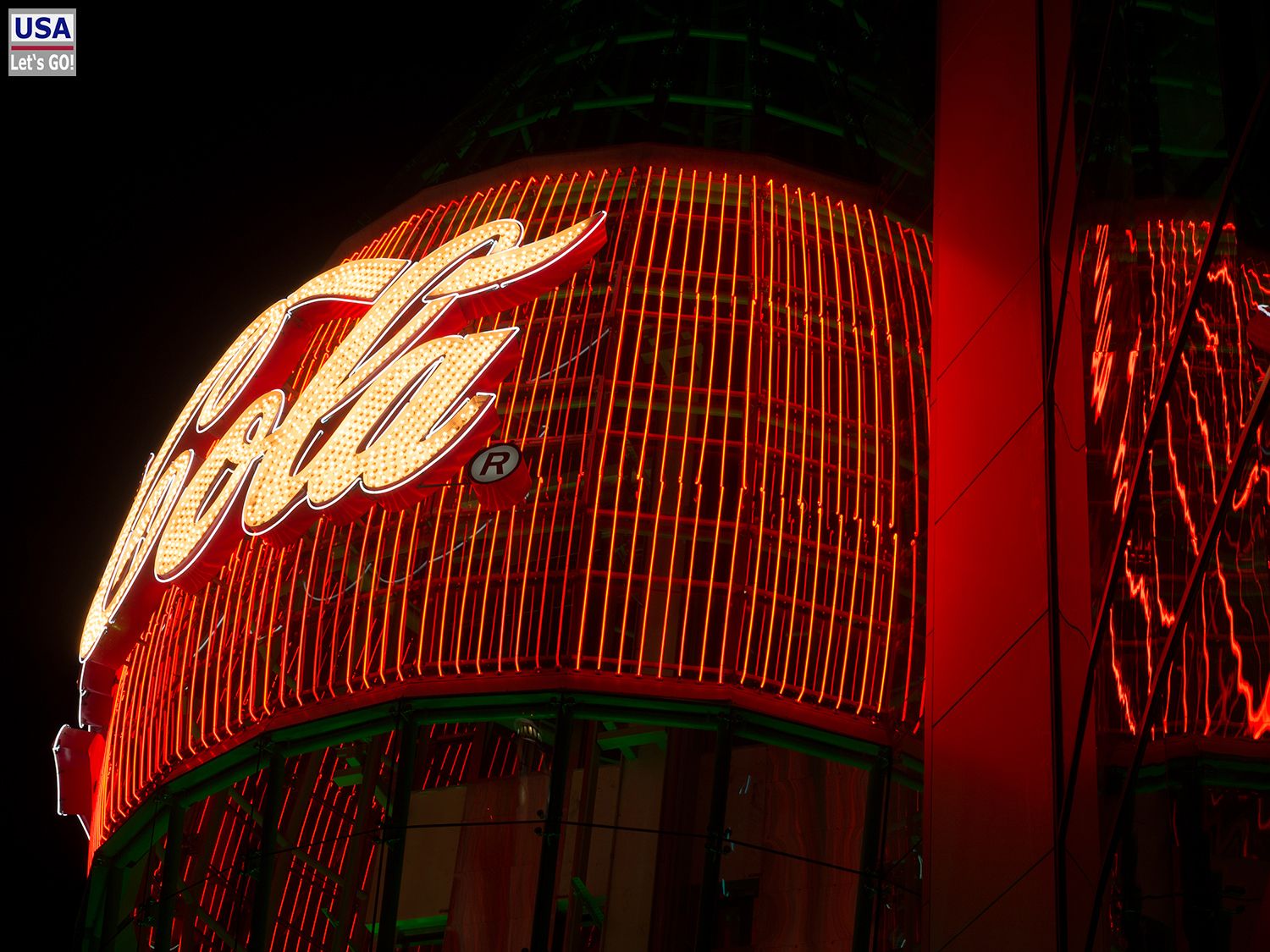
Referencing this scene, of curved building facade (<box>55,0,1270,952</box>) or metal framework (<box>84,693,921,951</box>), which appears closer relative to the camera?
curved building facade (<box>55,0,1270,952</box>)

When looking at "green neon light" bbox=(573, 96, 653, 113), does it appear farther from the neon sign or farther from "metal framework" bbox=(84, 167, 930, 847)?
the neon sign

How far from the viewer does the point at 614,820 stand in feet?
70.4

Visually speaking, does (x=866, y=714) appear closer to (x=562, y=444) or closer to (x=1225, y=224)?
(x=562, y=444)

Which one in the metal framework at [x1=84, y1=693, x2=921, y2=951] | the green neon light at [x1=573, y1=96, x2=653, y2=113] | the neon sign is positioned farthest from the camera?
the green neon light at [x1=573, y1=96, x2=653, y2=113]

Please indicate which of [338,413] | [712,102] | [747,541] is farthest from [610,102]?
[747,541]

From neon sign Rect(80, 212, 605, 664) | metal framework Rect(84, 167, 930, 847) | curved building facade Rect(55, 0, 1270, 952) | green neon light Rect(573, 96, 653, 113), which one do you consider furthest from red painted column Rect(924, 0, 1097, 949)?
green neon light Rect(573, 96, 653, 113)

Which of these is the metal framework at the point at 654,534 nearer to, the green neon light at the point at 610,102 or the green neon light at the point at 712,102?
the green neon light at the point at 712,102

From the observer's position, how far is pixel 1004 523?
14.6m

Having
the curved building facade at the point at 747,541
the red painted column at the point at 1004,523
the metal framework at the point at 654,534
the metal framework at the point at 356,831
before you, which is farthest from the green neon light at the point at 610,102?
the metal framework at the point at 356,831

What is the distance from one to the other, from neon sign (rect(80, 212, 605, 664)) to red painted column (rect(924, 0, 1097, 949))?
15.3 feet

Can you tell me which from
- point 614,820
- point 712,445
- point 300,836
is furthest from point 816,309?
point 300,836

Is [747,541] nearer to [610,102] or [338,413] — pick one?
[338,413]

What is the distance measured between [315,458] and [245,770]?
3.59 metres

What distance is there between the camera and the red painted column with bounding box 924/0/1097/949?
42.0 feet
